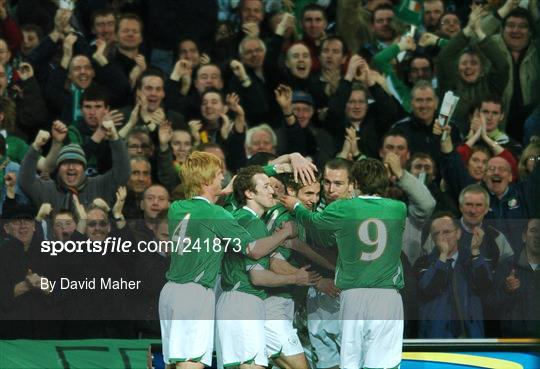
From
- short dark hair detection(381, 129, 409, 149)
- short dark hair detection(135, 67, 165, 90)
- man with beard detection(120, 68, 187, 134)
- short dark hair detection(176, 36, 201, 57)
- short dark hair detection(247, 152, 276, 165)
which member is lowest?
short dark hair detection(247, 152, 276, 165)

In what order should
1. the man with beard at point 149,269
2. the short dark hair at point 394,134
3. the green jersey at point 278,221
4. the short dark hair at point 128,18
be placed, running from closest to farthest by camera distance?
the green jersey at point 278,221, the man with beard at point 149,269, the short dark hair at point 394,134, the short dark hair at point 128,18

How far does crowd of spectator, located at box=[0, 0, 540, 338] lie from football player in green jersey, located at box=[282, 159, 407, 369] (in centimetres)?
40

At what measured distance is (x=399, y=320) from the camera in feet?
35.6

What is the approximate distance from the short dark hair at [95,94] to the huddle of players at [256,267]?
228 centimetres

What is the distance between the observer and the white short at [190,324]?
35.6ft

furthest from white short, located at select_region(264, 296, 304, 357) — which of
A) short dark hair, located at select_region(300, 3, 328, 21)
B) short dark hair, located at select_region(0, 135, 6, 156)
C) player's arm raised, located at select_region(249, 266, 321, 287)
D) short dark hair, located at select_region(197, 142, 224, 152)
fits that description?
short dark hair, located at select_region(300, 3, 328, 21)

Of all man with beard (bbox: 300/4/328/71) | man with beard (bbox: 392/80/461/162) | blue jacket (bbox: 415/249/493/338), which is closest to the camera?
blue jacket (bbox: 415/249/493/338)

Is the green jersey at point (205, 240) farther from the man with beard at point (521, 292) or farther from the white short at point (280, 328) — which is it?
the man with beard at point (521, 292)

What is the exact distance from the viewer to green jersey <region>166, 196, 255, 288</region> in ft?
35.4

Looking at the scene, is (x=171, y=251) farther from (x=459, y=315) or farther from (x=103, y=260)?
(x=459, y=315)

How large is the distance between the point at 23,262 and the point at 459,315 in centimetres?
316

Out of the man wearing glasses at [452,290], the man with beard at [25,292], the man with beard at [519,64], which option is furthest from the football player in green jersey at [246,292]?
the man with beard at [519,64]

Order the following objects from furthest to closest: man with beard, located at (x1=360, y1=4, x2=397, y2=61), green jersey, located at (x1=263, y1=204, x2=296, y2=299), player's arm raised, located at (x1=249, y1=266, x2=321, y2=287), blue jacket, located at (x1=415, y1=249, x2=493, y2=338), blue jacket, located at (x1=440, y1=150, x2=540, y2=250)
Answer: man with beard, located at (x1=360, y1=4, x2=397, y2=61) → blue jacket, located at (x1=440, y1=150, x2=540, y2=250) → blue jacket, located at (x1=415, y1=249, x2=493, y2=338) → green jersey, located at (x1=263, y1=204, x2=296, y2=299) → player's arm raised, located at (x1=249, y1=266, x2=321, y2=287)

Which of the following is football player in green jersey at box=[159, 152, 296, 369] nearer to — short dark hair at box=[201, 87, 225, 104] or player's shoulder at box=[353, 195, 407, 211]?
player's shoulder at box=[353, 195, 407, 211]
